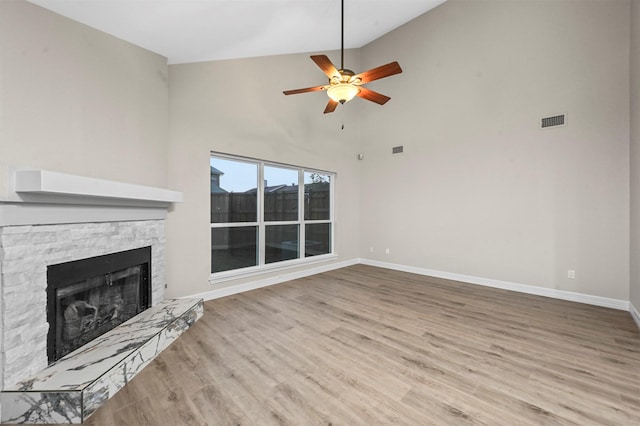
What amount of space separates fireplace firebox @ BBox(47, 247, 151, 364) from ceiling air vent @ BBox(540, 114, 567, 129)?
5.75m

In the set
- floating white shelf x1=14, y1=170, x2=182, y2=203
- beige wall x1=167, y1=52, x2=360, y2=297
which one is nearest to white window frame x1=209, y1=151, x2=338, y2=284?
beige wall x1=167, y1=52, x2=360, y2=297

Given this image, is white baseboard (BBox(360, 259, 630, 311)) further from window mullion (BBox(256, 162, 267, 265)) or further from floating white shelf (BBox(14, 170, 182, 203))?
floating white shelf (BBox(14, 170, 182, 203))

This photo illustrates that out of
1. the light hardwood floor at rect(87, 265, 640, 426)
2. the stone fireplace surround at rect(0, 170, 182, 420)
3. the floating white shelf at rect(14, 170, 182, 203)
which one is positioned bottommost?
the light hardwood floor at rect(87, 265, 640, 426)

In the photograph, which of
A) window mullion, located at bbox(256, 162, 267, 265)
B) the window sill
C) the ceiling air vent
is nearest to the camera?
the ceiling air vent

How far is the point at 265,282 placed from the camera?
4535 millimetres

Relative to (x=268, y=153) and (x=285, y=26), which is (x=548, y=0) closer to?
(x=285, y=26)

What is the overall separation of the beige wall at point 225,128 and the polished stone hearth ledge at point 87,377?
115cm

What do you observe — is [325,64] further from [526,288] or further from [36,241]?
[526,288]

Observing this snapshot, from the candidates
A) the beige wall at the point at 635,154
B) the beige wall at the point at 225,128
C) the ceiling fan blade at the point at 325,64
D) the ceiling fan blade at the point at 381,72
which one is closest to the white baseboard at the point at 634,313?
the beige wall at the point at 635,154

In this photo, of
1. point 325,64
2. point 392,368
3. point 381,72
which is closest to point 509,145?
point 381,72

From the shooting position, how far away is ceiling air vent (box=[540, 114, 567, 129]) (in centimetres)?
387

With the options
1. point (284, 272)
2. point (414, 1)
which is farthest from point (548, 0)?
point (284, 272)

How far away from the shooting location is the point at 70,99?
2.32 m

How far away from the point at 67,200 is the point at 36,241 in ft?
1.18
